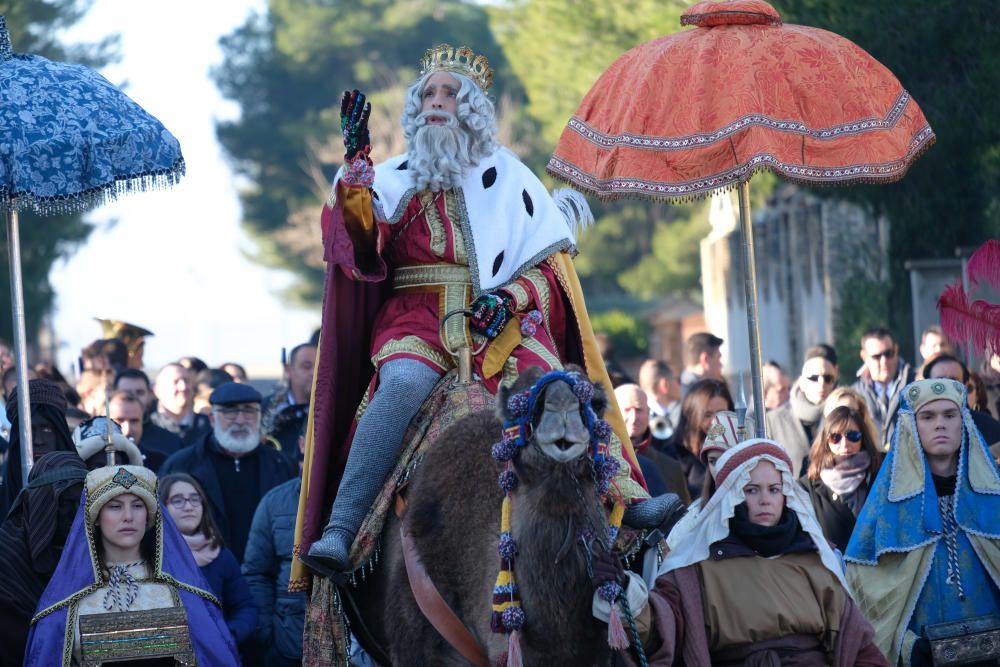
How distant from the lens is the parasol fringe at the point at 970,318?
27.8 ft

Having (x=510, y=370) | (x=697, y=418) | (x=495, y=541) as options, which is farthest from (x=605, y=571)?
(x=697, y=418)

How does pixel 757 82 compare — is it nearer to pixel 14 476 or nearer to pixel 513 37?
pixel 14 476

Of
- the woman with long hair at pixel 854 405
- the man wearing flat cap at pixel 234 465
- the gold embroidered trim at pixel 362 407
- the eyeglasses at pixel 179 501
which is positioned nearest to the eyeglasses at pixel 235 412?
the man wearing flat cap at pixel 234 465

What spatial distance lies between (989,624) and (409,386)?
2.70 meters

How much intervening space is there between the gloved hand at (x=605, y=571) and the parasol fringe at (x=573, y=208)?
2592 mm

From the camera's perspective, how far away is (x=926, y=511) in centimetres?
822

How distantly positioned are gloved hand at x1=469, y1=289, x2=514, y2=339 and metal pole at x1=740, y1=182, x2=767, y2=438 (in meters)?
1.68

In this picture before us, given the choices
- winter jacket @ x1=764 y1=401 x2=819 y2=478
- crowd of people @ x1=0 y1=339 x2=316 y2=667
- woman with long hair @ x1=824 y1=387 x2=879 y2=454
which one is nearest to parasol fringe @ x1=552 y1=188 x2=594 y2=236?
crowd of people @ x1=0 y1=339 x2=316 y2=667

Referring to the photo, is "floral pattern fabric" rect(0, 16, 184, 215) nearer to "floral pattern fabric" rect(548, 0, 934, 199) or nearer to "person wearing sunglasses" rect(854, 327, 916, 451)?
"floral pattern fabric" rect(548, 0, 934, 199)

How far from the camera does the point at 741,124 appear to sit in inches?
328

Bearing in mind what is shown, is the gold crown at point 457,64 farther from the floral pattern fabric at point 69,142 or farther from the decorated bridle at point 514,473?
the decorated bridle at point 514,473

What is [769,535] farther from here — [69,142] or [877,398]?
[877,398]

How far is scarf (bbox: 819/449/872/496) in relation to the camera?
31.7ft

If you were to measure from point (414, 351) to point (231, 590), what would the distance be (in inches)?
80.8
